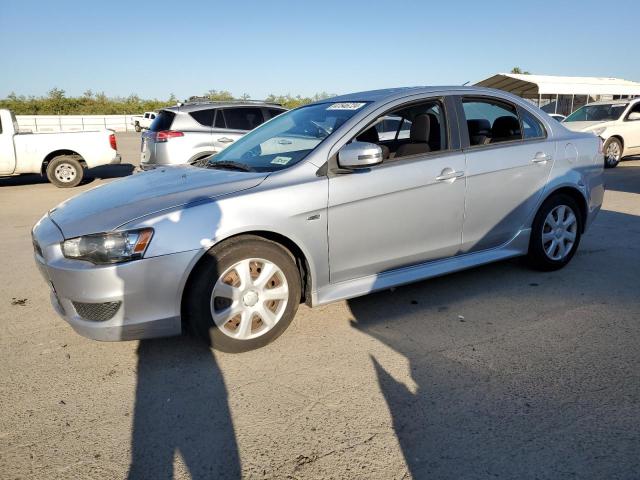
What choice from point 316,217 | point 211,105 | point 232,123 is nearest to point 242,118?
point 232,123

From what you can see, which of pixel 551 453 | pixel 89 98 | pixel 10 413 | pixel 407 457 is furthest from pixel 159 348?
pixel 89 98

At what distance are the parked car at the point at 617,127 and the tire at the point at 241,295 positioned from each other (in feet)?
38.1

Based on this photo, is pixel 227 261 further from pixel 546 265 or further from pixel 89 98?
pixel 89 98

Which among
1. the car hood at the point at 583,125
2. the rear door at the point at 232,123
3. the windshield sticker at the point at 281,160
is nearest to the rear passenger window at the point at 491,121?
the windshield sticker at the point at 281,160

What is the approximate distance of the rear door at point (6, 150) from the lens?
10.9m

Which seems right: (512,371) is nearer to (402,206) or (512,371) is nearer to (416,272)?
(416,272)

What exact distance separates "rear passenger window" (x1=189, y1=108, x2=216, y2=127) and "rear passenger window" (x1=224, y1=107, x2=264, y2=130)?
0.94 feet

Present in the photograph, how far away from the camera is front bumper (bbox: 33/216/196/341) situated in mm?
2875

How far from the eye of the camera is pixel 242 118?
31.1 feet

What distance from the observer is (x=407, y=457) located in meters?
2.27

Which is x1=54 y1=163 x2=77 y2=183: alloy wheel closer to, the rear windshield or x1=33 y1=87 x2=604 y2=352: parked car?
the rear windshield

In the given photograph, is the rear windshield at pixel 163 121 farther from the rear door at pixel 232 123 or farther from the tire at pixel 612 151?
the tire at pixel 612 151

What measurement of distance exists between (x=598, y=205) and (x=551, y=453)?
350cm

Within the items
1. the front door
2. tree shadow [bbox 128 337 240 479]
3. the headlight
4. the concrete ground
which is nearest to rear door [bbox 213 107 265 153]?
the concrete ground
